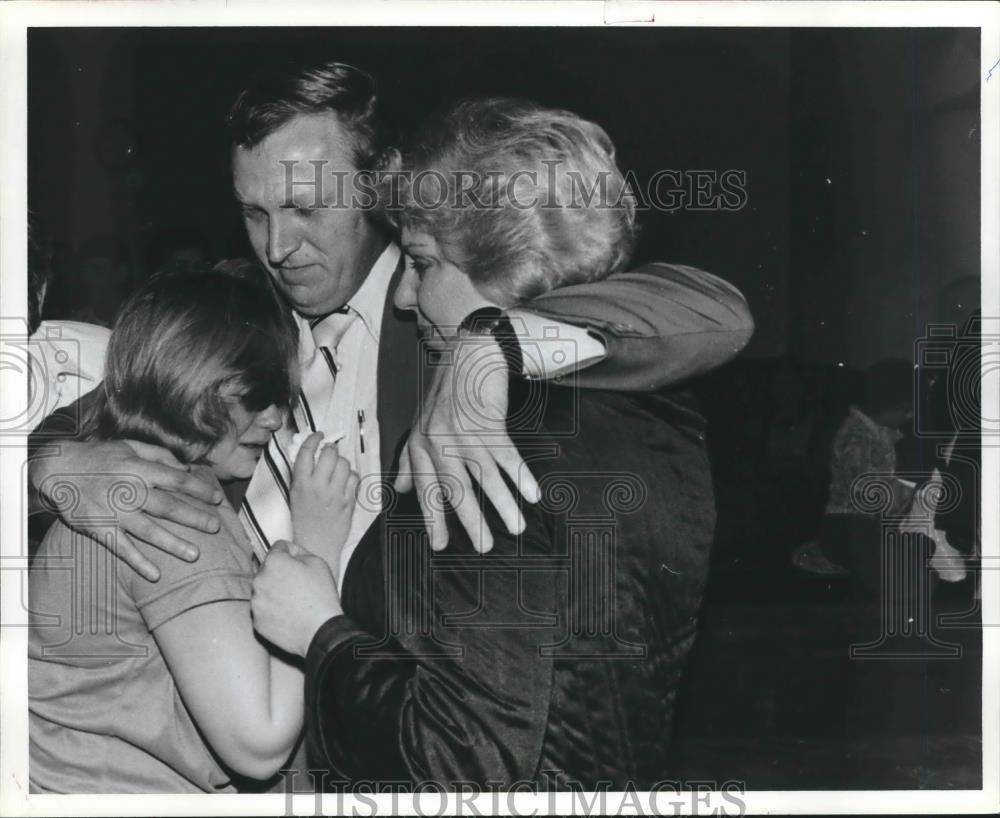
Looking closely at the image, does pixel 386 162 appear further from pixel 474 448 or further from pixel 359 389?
pixel 474 448

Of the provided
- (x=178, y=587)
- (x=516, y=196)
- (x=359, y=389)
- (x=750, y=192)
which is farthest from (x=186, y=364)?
(x=750, y=192)

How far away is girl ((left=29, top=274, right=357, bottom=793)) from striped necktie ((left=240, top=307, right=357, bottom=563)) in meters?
0.03

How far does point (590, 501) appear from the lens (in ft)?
10.4

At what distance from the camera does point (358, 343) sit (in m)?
3.23

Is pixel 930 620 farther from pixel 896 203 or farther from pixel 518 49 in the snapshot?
pixel 518 49

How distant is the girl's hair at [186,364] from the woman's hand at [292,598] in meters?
0.36

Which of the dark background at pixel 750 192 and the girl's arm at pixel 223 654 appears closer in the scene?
the girl's arm at pixel 223 654

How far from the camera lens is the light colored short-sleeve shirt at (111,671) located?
3.13 meters

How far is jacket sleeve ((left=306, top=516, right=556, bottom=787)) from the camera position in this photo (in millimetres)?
3150

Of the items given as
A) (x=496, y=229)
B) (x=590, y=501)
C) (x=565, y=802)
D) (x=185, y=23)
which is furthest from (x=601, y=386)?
(x=185, y=23)

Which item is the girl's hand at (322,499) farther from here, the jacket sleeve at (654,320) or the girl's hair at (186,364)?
the jacket sleeve at (654,320)

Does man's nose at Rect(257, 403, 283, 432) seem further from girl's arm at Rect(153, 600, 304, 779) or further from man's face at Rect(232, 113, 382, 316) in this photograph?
→ girl's arm at Rect(153, 600, 304, 779)

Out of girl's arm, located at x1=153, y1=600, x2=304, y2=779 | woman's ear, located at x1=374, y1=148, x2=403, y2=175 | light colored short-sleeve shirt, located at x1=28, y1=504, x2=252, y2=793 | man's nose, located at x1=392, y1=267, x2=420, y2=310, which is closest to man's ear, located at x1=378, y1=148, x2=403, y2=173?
woman's ear, located at x1=374, y1=148, x2=403, y2=175

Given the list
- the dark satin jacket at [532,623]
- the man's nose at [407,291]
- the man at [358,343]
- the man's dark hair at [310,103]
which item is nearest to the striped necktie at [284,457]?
the man at [358,343]
